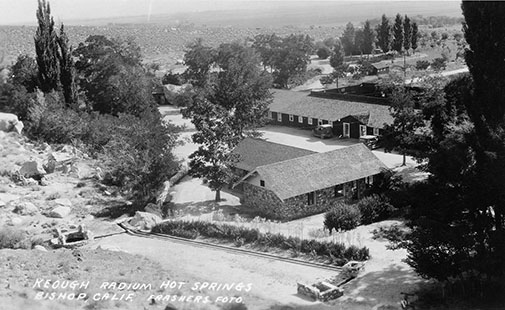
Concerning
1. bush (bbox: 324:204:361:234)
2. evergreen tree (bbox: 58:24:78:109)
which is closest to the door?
bush (bbox: 324:204:361:234)

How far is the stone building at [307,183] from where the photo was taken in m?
34.6

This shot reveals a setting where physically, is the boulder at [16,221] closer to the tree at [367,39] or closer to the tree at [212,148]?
the tree at [212,148]

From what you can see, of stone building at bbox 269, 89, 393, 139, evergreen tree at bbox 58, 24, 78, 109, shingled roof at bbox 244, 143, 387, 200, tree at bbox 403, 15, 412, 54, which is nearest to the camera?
shingled roof at bbox 244, 143, 387, 200

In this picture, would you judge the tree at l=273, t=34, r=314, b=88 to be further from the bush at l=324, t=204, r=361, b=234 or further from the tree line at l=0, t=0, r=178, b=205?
the bush at l=324, t=204, r=361, b=234

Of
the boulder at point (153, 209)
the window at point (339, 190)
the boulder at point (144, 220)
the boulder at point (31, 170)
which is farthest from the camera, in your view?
the boulder at point (31, 170)

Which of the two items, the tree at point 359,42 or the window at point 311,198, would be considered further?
the tree at point 359,42

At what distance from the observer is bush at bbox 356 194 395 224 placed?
106 ft

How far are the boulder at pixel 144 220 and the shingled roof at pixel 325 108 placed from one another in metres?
25.0

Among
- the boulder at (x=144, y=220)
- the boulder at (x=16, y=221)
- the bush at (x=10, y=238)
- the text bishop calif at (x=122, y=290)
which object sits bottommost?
the boulder at (x=144, y=220)

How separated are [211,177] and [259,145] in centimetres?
584

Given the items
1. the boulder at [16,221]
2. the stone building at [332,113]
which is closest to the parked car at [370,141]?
the stone building at [332,113]

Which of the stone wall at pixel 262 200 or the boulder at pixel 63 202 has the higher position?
the boulder at pixel 63 202

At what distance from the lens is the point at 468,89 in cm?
2116

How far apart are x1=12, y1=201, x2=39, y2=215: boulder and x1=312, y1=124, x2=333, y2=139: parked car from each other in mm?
28627
